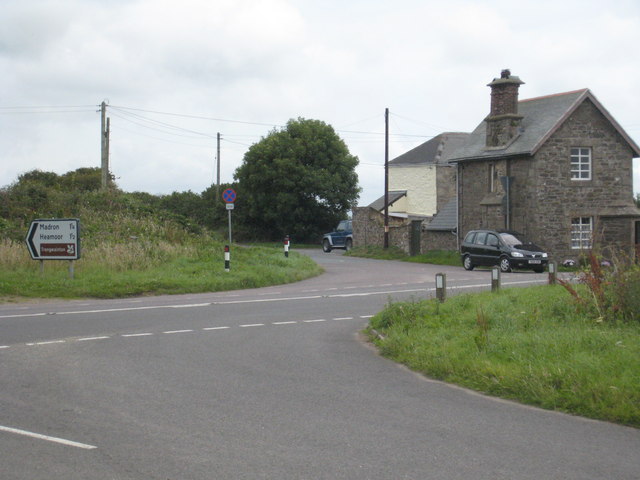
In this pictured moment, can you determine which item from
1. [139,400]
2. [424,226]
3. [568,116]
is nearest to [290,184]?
[424,226]

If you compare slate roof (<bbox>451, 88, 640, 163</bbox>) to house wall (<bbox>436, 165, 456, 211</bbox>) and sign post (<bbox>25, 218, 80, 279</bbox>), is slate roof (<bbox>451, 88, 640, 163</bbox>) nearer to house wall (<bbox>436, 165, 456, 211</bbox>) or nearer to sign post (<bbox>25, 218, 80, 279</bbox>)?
sign post (<bbox>25, 218, 80, 279</bbox>)

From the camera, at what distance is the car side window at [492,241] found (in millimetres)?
31614

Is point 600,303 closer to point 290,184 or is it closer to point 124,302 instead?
point 124,302

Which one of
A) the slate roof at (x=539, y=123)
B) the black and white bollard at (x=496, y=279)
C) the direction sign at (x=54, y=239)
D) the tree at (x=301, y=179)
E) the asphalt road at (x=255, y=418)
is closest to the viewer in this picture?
the asphalt road at (x=255, y=418)

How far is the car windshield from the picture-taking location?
3123cm

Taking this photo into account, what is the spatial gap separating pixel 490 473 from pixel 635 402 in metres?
2.40

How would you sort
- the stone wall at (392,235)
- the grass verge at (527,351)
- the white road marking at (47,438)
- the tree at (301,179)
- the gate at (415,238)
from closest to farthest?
the white road marking at (47,438) → the grass verge at (527,351) → the stone wall at (392,235) → the gate at (415,238) → the tree at (301,179)

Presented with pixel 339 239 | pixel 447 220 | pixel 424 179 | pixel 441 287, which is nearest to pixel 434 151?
pixel 424 179

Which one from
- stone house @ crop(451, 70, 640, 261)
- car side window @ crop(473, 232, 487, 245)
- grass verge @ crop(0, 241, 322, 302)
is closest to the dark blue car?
stone house @ crop(451, 70, 640, 261)

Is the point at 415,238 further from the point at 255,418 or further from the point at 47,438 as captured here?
the point at 47,438

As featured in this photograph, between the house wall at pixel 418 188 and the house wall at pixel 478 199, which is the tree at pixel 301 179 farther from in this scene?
the house wall at pixel 478 199

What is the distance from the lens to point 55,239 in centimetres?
2181

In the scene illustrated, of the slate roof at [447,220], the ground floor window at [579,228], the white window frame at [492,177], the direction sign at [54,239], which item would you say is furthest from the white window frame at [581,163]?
the direction sign at [54,239]

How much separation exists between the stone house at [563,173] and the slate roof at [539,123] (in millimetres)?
45
